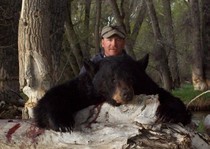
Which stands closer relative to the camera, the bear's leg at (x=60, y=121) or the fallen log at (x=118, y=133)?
the fallen log at (x=118, y=133)

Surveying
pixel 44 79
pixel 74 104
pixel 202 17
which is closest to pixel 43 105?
pixel 74 104

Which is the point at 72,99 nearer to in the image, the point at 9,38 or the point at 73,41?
the point at 9,38

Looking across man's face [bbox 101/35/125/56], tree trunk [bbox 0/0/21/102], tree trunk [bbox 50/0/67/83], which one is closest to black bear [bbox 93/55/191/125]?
man's face [bbox 101/35/125/56]

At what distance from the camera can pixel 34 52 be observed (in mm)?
5219

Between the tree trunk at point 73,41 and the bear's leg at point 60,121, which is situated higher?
the tree trunk at point 73,41

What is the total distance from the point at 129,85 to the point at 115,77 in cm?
13

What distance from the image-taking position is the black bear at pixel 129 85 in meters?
2.85

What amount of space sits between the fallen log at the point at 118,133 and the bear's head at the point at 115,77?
0.12 m

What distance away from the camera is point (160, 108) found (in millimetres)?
2852

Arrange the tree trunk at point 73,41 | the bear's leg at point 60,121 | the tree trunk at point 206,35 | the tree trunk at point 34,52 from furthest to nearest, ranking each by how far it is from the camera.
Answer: the tree trunk at point 206,35 → the tree trunk at point 73,41 → the tree trunk at point 34,52 → the bear's leg at point 60,121

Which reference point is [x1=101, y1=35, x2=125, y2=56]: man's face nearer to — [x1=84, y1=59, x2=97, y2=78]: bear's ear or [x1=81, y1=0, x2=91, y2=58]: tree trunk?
[x1=84, y1=59, x2=97, y2=78]: bear's ear

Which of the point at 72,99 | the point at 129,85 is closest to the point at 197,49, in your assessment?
the point at 72,99

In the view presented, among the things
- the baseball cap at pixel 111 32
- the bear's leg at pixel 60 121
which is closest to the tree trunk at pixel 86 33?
the baseball cap at pixel 111 32

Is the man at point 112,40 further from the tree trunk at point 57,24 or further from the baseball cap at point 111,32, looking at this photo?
the tree trunk at point 57,24
